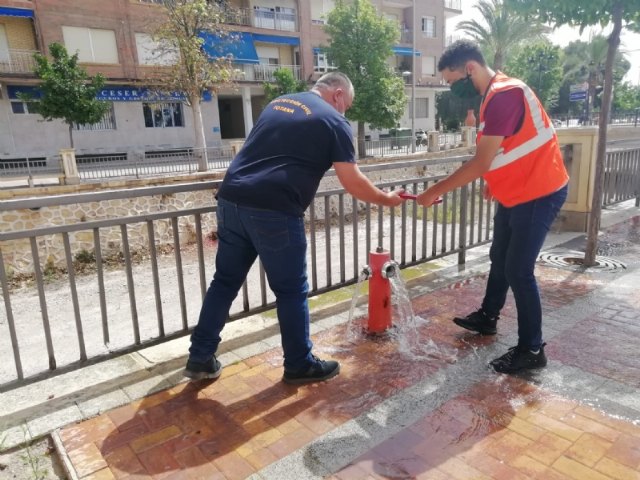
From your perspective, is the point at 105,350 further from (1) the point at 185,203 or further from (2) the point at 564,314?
(1) the point at 185,203

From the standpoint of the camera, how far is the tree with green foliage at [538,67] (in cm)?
3628

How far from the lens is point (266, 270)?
2695 millimetres

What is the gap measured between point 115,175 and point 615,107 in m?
46.0

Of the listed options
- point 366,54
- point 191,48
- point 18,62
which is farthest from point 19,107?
point 366,54

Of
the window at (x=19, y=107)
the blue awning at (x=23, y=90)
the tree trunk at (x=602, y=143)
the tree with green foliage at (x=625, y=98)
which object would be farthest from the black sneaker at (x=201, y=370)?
the tree with green foliage at (x=625, y=98)

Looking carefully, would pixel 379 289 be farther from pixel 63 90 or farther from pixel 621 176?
pixel 63 90

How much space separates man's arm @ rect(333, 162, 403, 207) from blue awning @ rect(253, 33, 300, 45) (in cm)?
2920

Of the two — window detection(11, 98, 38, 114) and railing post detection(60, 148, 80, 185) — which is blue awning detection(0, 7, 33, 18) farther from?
railing post detection(60, 148, 80, 185)

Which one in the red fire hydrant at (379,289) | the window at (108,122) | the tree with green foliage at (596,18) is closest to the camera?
the red fire hydrant at (379,289)

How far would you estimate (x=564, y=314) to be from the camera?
372 cm

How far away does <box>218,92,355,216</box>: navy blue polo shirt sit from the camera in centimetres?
255

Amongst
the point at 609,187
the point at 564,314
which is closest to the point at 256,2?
the point at 609,187

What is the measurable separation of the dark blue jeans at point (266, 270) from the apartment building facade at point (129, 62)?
2058 cm

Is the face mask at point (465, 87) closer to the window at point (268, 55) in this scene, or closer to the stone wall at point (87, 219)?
the stone wall at point (87, 219)
